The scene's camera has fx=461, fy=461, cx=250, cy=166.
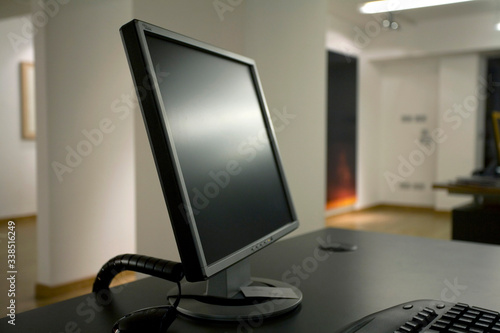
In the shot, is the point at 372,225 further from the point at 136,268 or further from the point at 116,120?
the point at 136,268

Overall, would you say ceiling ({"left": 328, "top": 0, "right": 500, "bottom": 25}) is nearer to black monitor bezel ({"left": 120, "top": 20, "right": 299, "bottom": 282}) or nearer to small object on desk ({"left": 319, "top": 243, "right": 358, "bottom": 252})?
small object on desk ({"left": 319, "top": 243, "right": 358, "bottom": 252})

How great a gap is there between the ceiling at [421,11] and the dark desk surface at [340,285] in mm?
4188

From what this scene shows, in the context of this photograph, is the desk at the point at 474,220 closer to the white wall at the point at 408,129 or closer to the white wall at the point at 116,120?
the white wall at the point at 116,120

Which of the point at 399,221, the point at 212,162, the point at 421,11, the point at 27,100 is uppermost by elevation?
the point at 421,11

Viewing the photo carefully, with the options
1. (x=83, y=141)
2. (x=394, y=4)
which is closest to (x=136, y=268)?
(x=83, y=141)

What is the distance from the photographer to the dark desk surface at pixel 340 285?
648 millimetres

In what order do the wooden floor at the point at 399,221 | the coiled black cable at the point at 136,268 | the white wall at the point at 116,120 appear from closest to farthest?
the coiled black cable at the point at 136,268
the white wall at the point at 116,120
the wooden floor at the point at 399,221

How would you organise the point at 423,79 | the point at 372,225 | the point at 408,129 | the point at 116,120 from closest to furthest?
the point at 116,120 → the point at 372,225 → the point at 423,79 → the point at 408,129

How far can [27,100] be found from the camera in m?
5.56

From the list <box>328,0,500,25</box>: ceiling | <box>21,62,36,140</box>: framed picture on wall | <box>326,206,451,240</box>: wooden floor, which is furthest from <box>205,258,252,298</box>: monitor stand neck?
<box>21,62,36,140</box>: framed picture on wall

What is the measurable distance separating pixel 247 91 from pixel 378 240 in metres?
0.63

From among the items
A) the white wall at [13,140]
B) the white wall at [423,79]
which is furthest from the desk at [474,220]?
the white wall at [13,140]

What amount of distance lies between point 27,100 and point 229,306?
222 inches

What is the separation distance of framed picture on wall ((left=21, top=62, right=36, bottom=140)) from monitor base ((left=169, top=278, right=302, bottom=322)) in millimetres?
5498
